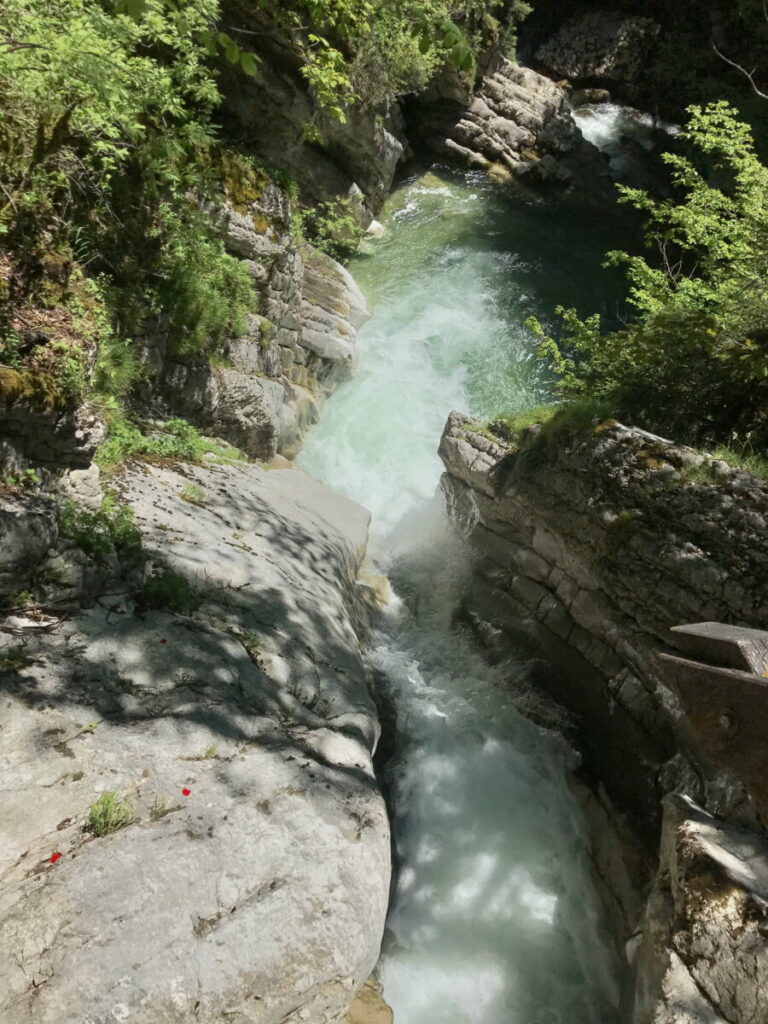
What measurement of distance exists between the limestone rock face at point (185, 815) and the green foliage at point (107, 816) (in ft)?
0.16

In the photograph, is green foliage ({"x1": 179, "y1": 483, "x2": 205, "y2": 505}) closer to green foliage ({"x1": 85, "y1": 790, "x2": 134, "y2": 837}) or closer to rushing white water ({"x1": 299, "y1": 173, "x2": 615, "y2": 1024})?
rushing white water ({"x1": 299, "y1": 173, "x2": 615, "y2": 1024})

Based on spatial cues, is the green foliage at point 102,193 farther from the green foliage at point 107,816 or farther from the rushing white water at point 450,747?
the rushing white water at point 450,747

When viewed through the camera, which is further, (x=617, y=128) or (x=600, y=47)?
(x=600, y=47)

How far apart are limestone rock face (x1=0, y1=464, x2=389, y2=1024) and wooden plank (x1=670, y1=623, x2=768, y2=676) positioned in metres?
2.57

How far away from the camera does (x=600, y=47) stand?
26.5 metres

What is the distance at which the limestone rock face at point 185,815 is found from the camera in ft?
9.83

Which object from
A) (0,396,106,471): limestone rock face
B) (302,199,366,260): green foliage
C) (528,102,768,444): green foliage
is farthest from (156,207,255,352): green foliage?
(302,199,366,260): green foliage

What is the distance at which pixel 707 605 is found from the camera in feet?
19.1

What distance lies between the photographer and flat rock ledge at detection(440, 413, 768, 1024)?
3803 mm

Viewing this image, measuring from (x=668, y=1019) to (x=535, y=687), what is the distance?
415 centimetres

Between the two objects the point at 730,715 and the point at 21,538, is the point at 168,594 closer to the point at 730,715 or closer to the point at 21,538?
the point at 21,538

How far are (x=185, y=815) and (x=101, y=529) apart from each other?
242 cm

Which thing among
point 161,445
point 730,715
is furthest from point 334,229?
point 730,715

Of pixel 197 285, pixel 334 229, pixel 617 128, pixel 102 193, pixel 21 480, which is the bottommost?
pixel 21 480
